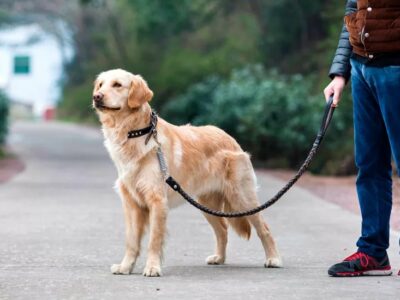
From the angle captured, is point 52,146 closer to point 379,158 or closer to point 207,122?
point 207,122

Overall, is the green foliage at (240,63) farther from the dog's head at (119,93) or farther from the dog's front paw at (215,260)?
the dog's head at (119,93)

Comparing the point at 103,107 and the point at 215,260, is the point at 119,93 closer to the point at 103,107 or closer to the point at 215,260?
the point at 103,107

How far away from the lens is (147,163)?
820 cm

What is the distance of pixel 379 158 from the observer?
775 cm

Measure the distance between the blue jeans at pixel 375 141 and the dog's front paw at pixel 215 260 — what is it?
4.74 feet

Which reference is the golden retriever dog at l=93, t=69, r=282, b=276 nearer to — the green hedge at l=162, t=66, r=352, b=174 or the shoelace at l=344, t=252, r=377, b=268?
the shoelace at l=344, t=252, r=377, b=268

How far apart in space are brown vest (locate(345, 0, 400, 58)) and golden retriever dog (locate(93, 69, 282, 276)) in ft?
5.58

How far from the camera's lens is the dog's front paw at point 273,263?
8.62 meters

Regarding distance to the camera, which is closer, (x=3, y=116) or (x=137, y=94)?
(x=137, y=94)

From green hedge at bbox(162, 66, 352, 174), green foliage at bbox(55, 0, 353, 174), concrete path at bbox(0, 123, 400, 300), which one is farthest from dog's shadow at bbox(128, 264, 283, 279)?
green hedge at bbox(162, 66, 352, 174)

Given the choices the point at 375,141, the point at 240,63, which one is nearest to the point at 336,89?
the point at 375,141

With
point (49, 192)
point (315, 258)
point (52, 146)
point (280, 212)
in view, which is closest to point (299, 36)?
point (52, 146)

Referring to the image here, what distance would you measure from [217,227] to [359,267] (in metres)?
1.66

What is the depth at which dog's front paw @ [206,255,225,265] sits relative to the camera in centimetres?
891
